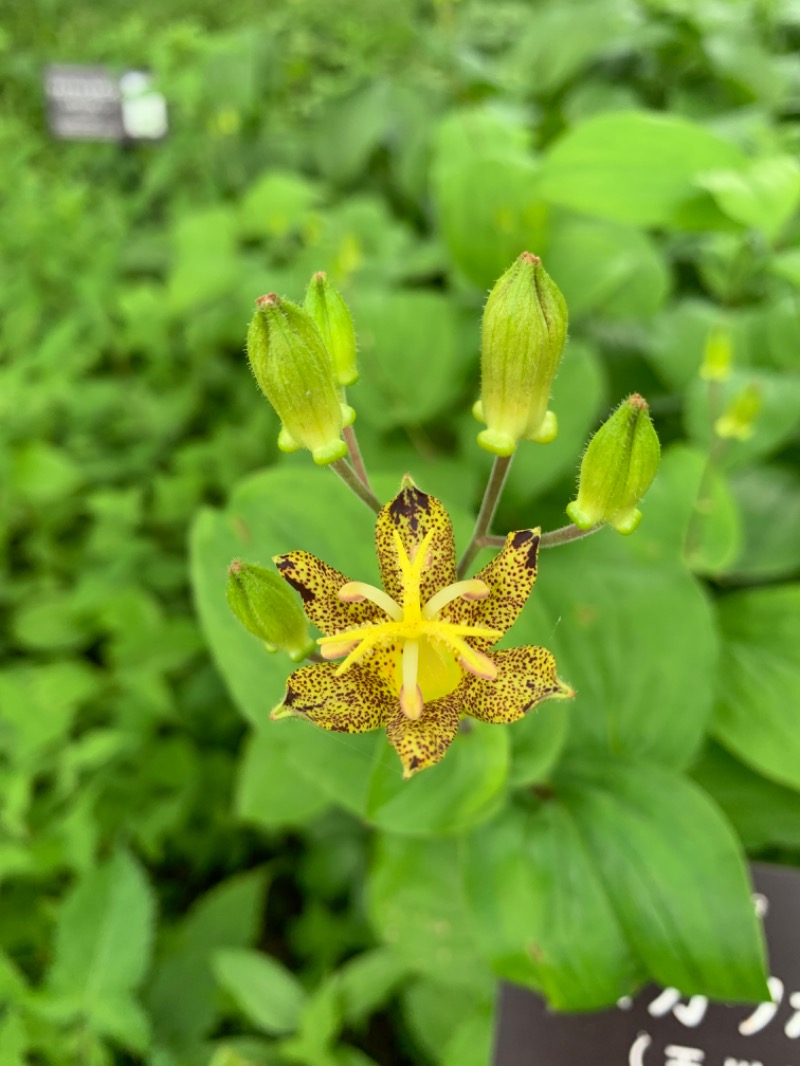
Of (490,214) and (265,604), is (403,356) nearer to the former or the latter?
(490,214)

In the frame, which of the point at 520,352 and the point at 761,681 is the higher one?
the point at 520,352

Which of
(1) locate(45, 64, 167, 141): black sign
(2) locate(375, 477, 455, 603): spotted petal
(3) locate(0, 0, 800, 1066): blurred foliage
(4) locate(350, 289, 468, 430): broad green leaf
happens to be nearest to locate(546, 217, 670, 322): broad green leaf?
(3) locate(0, 0, 800, 1066): blurred foliage

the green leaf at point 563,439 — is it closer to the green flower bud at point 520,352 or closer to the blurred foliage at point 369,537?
the blurred foliage at point 369,537

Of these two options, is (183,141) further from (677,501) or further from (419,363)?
(677,501)

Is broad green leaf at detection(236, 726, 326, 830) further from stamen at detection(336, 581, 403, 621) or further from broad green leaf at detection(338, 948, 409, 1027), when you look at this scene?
stamen at detection(336, 581, 403, 621)

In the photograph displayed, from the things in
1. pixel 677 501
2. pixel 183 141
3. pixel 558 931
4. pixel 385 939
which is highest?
pixel 183 141

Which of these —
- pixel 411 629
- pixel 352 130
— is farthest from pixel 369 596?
pixel 352 130

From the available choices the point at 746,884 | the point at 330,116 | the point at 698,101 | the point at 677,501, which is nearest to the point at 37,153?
the point at 330,116
